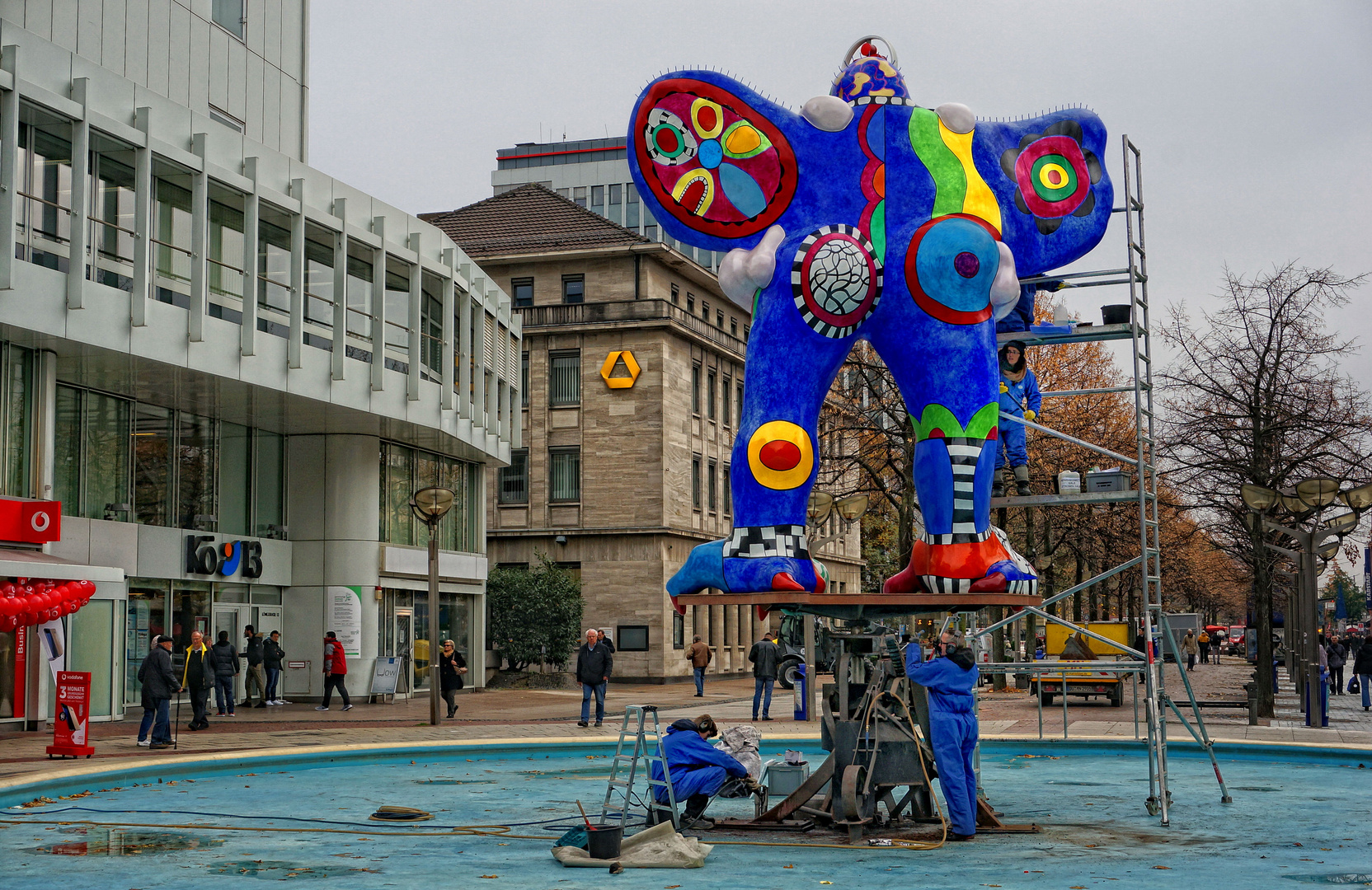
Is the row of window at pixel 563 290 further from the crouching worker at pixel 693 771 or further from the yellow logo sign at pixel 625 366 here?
the crouching worker at pixel 693 771

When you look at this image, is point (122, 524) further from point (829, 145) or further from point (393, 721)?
point (829, 145)

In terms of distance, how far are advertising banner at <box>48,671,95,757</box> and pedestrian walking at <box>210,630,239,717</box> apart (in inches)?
314

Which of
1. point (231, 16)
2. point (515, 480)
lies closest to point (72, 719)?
point (231, 16)

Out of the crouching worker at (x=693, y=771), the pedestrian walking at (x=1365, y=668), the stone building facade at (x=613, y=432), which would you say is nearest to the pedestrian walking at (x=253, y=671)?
the crouching worker at (x=693, y=771)

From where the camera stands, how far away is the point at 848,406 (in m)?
31.5

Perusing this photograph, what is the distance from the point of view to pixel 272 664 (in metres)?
29.5

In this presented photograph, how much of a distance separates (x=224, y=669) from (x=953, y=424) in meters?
19.4

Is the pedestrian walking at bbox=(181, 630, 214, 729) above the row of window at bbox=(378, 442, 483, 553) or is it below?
below

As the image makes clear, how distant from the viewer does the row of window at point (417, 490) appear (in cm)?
3459

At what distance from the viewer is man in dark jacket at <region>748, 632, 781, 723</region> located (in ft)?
84.6

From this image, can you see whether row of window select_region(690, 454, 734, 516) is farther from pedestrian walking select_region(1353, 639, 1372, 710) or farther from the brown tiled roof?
pedestrian walking select_region(1353, 639, 1372, 710)

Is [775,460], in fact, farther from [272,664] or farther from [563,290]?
[563,290]

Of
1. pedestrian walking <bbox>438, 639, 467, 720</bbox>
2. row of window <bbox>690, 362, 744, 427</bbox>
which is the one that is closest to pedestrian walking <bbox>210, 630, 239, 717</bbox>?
pedestrian walking <bbox>438, 639, 467, 720</bbox>

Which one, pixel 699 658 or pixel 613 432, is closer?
pixel 699 658
